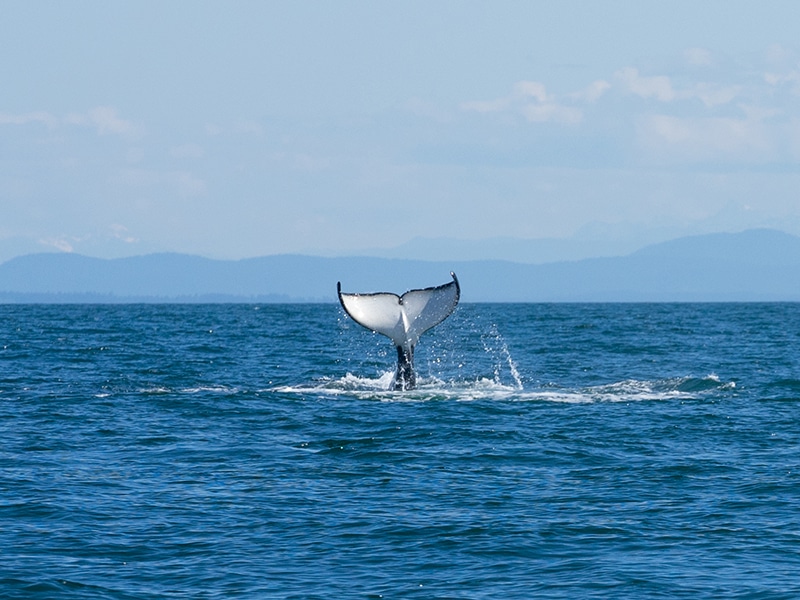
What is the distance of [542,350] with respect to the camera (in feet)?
167

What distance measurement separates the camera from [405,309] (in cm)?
2559

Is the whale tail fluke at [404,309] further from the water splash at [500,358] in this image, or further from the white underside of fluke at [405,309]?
the water splash at [500,358]

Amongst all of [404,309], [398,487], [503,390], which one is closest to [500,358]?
[503,390]

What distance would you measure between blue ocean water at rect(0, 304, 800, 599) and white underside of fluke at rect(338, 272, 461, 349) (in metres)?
1.85

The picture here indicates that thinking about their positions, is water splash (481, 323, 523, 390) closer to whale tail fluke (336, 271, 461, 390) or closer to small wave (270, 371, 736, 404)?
small wave (270, 371, 736, 404)

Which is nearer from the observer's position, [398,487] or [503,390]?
[398,487]

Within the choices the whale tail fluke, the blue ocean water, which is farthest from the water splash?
the whale tail fluke

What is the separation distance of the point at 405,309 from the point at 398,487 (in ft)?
Answer: 24.9

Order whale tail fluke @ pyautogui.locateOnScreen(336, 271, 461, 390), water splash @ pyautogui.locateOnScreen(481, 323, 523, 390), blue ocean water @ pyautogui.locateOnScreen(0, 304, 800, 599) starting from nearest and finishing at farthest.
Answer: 1. blue ocean water @ pyautogui.locateOnScreen(0, 304, 800, 599)
2. whale tail fluke @ pyautogui.locateOnScreen(336, 271, 461, 390)
3. water splash @ pyautogui.locateOnScreen(481, 323, 523, 390)

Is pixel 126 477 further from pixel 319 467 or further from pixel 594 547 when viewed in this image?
pixel 594 547

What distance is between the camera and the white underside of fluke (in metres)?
25.2

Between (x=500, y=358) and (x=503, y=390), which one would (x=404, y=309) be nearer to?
(x=503, y=390)

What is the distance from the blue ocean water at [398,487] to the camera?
547 inches

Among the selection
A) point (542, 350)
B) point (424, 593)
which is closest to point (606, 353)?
point (542, 350)
